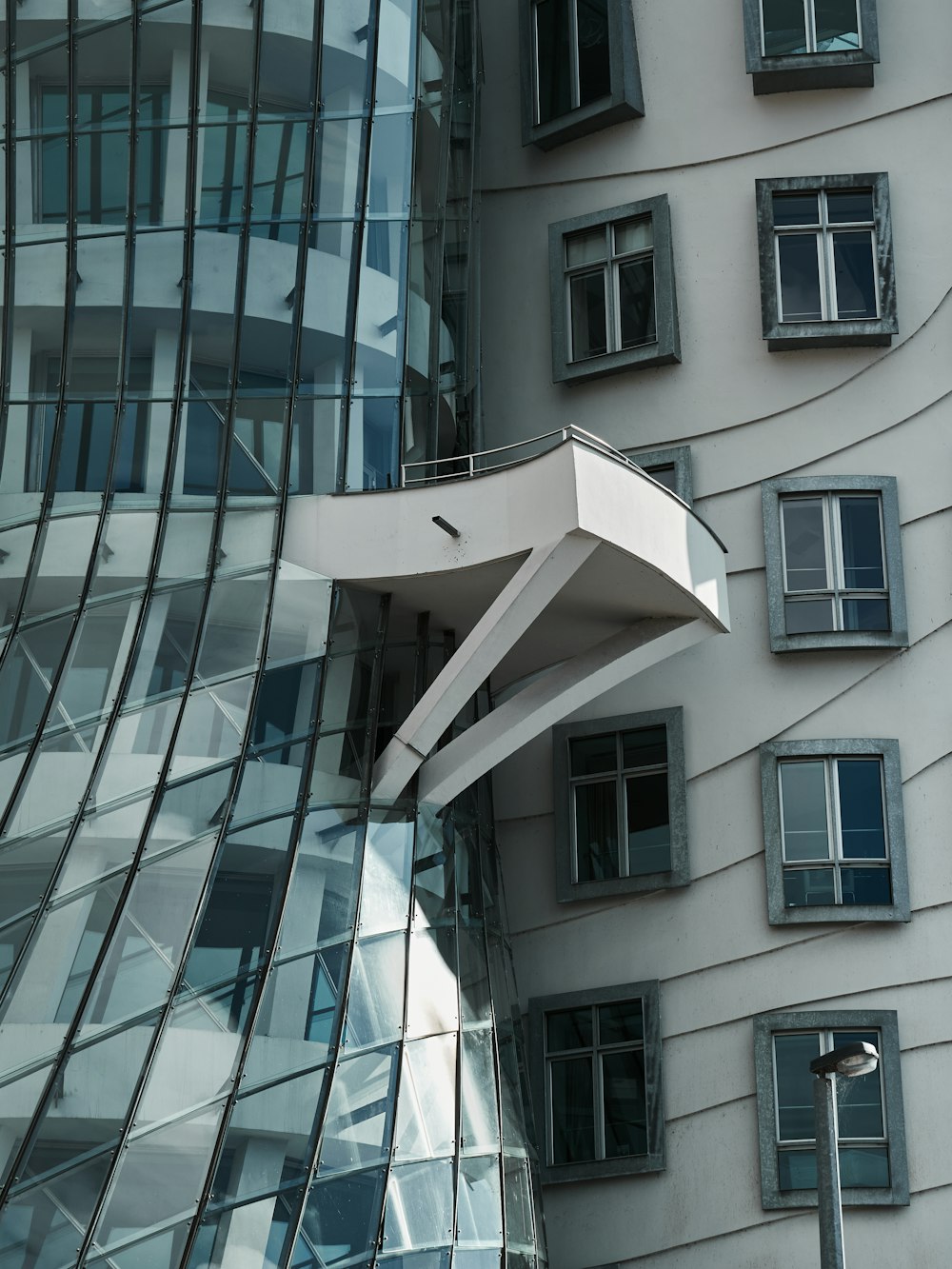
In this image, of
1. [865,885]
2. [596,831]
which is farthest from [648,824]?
[865,885]

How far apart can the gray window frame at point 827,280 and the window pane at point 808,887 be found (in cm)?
578

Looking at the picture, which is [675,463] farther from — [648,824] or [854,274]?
[648,824]

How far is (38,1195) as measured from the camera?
16922 millimetres

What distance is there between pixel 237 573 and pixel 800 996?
274 inches

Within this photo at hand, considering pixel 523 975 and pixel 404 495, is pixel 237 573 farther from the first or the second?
pixel 523 975

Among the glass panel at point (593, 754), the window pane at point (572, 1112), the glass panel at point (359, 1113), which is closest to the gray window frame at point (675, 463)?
the glass panel at point (593, 754)

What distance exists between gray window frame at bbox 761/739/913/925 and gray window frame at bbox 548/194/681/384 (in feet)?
15.2

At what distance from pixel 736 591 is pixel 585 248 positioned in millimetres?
4680

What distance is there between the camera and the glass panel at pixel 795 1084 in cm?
2005

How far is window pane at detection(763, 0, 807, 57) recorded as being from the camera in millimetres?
23234

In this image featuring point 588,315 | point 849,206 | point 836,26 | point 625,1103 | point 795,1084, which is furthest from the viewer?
point 588,315

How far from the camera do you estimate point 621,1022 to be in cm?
2108

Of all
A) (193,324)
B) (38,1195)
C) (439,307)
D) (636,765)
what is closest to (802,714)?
(636,765)

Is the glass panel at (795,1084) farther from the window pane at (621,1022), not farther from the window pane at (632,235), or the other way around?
the window pane at (632,235)
